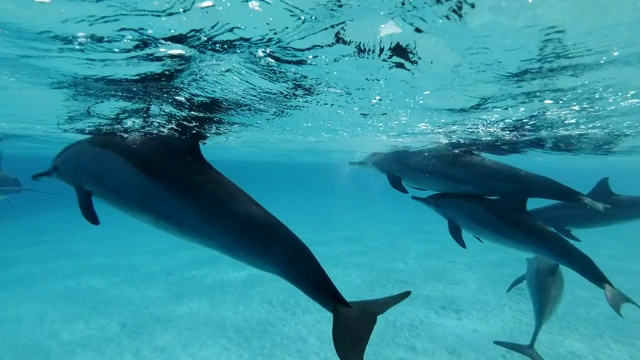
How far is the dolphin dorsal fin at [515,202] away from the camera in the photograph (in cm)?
672

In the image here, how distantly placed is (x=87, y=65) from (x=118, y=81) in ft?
2.90

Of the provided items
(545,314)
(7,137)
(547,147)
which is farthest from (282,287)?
(7,137)

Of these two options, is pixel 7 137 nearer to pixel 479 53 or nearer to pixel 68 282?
pixel 68 282

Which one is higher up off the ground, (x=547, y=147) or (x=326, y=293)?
(x=326, y=293)

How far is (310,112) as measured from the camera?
13609mm

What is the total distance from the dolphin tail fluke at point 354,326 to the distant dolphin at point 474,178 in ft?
14.3

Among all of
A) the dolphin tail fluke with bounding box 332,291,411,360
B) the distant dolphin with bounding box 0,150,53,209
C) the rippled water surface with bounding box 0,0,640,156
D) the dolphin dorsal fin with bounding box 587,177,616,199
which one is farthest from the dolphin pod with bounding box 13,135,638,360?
the distant dolphin with bounding box 0,150,53,209

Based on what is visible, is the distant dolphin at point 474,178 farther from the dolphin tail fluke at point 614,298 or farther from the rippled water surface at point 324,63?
the rippled water surface at point 324,63

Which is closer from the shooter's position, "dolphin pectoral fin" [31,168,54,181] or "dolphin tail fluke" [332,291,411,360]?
"dolphin tail fluke" [332,291,411,360]

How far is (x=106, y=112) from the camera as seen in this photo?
1129 centimetres

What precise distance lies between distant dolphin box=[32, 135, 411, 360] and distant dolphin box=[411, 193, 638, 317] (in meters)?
3.65

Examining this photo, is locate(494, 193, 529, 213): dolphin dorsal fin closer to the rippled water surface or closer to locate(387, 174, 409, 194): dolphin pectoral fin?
locate(387, 174, 409, 194): dolphin pectoral fin

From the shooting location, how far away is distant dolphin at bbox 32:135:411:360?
11.9 feet

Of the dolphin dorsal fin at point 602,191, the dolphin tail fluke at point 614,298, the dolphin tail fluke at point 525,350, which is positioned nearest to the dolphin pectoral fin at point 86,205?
the dolphin tail fluke at point 525,350
